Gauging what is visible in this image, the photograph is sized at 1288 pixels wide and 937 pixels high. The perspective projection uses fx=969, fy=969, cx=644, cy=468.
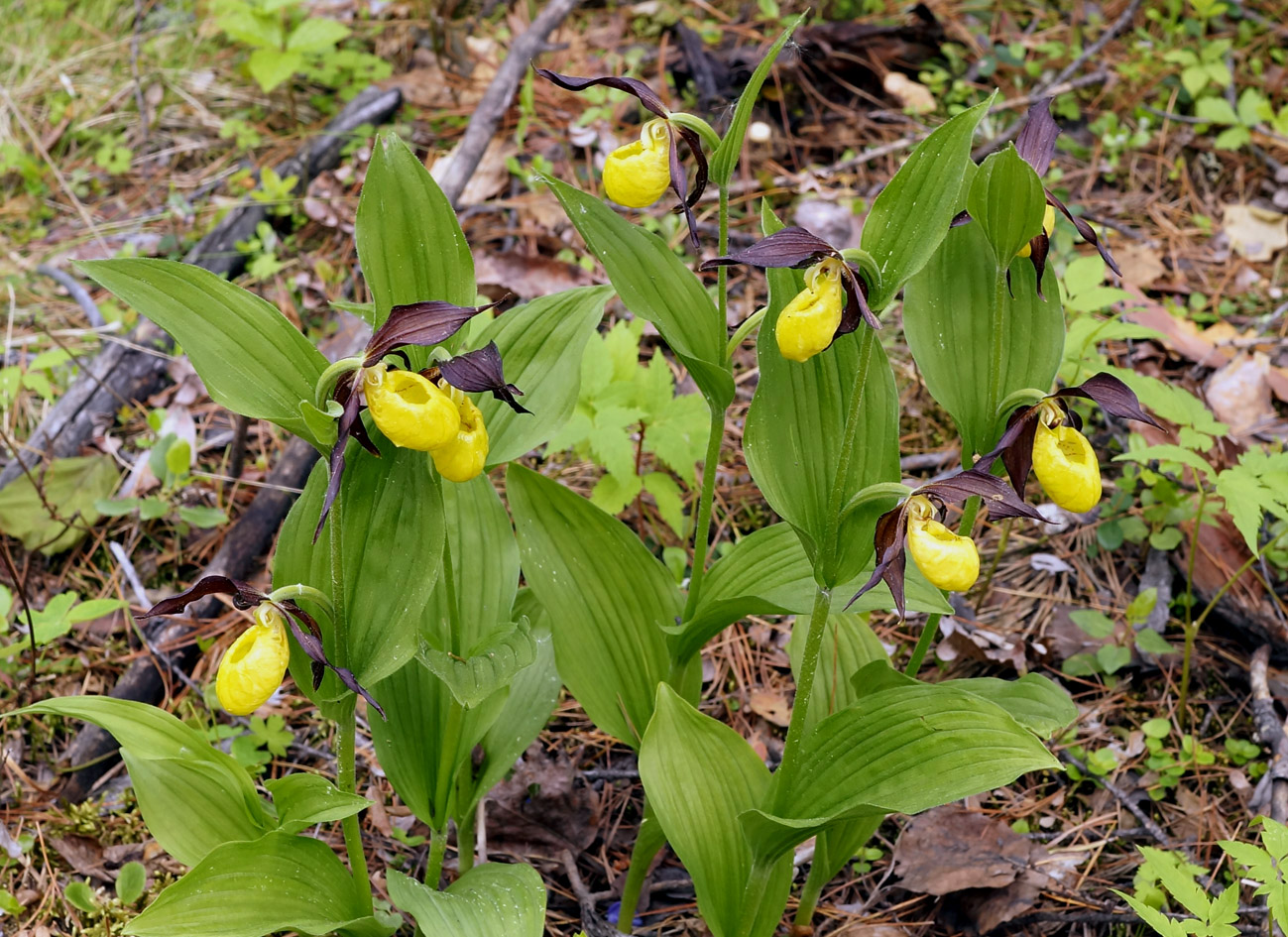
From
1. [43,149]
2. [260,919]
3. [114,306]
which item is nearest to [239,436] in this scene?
[114,306]

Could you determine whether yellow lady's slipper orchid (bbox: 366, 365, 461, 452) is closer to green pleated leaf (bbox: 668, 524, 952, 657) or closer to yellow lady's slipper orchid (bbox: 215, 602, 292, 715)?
yellow lady's slipper orchid (bbox: 215, 602, 292, 715)

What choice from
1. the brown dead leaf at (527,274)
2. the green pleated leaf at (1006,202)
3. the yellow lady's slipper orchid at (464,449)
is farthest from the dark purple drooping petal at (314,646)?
the brown dead leaf at (527,274)

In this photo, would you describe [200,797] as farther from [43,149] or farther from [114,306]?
[43,149]

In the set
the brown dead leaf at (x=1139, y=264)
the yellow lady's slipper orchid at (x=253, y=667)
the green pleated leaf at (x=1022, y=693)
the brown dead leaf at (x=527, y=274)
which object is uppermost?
the yellow lady's slipper orchid at (x=253, y=667)

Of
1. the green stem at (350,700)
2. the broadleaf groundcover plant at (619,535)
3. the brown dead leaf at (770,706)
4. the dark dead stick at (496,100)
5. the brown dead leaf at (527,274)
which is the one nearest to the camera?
the broadleaf groundcover plant at (619,535)

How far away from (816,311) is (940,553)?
1.22ft

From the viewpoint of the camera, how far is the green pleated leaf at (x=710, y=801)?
5.62 ft

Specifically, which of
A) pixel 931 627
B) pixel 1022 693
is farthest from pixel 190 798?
pixel 1022 693

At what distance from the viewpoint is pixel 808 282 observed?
1364mm

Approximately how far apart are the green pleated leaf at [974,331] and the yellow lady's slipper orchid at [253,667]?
1.17 metres

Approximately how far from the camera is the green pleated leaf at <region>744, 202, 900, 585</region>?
1.58 metres

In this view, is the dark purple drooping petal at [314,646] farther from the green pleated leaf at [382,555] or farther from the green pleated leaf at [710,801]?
the green pleated leaf at [710,801]

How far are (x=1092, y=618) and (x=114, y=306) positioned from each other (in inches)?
129

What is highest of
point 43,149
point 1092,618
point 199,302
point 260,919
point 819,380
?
point 199,302
